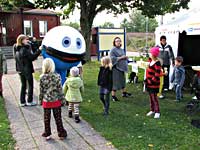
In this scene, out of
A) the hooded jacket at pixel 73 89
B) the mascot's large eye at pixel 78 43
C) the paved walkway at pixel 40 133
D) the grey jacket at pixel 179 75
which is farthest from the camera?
the grey jacket at pixel 179 75

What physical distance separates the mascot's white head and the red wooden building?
23517mm

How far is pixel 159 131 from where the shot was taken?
A: 5680mm

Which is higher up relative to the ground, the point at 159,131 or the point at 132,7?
the point at 132,7

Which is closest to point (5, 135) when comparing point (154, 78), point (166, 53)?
point (154, 78)

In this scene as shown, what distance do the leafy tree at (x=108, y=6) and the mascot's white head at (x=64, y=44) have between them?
29.3 feet

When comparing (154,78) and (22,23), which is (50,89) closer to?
(154,78)

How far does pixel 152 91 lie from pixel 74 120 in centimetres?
194

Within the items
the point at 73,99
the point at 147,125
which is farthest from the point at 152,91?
the point at 73,99

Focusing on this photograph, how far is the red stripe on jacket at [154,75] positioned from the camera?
6523 mm

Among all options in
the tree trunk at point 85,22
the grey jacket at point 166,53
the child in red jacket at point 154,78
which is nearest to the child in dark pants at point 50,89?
the child in red jacket at point 154,78

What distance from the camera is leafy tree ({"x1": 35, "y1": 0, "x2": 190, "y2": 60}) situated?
55.4 ft

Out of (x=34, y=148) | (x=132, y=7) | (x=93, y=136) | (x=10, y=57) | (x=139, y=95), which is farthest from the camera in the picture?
(x=10, y=57)

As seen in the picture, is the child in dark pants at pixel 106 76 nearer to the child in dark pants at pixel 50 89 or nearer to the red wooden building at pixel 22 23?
the child in dark pants at pixel 50 89

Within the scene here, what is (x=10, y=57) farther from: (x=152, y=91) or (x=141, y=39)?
(x=141, y=39)
